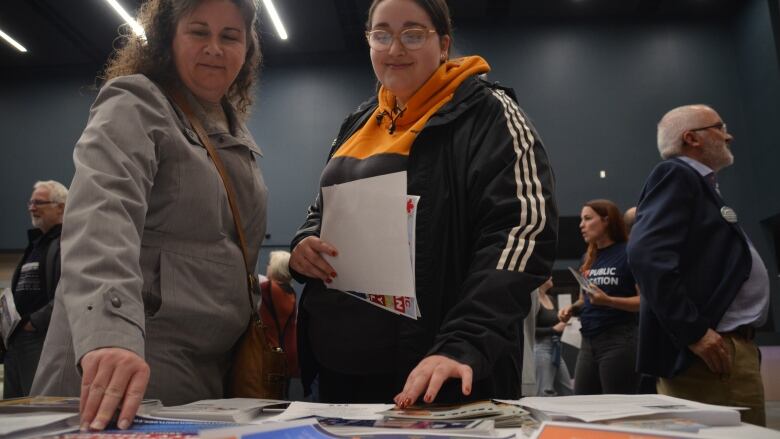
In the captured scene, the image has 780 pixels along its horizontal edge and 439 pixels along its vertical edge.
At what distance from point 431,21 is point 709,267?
1.30 meters

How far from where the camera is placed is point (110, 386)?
0.74 meters

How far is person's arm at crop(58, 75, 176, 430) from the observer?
2.46 feet

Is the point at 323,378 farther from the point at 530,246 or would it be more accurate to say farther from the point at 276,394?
the point at 530,246

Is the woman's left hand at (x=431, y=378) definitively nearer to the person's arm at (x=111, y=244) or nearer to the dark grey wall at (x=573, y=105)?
the person's arm at (x=111, y=244)

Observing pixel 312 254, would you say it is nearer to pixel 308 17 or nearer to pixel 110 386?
pixel 110 386

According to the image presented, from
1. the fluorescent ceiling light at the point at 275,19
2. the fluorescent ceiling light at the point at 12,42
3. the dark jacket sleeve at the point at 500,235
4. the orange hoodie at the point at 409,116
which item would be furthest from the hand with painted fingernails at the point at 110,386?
the fluorescent ceiling light at the point at 12,42

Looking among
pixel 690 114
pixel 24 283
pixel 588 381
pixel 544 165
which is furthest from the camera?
pixel 24 283

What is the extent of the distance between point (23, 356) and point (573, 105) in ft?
22.1

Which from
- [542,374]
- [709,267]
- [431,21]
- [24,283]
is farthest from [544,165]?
[542,374]

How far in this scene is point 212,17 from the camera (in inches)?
49.3

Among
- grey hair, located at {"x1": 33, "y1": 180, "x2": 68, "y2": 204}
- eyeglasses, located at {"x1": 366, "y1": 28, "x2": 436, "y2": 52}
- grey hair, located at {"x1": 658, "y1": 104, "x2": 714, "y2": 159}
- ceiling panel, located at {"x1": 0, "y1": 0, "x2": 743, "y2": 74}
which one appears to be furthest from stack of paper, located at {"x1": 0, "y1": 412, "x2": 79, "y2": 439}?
→ ceiling panel, located at {"x1": 0, "y1": 0, "x2": 743, "y2": 74}

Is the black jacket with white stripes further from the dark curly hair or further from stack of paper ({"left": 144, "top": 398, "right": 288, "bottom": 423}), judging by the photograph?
the dark curly hair

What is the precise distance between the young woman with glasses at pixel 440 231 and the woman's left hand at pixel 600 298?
1952 mm

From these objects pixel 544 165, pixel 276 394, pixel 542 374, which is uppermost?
pixel 544 165
